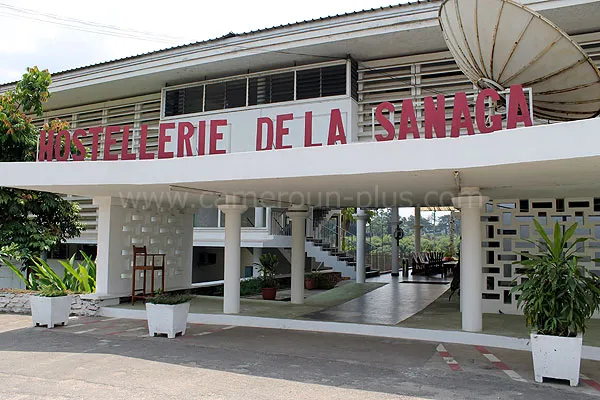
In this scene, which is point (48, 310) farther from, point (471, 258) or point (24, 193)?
point (471, 258)

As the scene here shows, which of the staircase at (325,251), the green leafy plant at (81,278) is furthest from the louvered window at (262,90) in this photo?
the staircase at (325,251)

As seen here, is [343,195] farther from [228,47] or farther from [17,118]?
[17,118]

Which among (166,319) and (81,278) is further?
(81,278)

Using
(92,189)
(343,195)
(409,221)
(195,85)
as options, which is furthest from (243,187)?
(409,221)

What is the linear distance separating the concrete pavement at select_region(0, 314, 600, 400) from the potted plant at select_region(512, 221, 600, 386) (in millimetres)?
281

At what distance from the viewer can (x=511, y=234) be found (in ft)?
41.8

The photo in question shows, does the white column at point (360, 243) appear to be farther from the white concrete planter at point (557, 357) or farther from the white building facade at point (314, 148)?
the white concrete planter at point (557, 357)

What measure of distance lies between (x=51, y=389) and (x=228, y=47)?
10.8 metres

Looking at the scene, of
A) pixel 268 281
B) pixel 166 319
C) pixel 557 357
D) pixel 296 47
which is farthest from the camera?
pixel 268 281

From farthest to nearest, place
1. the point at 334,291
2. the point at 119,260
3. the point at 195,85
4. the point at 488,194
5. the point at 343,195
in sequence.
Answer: the point at 334,291 < the point at 195,85 < the point at 119,260 < the point at 343,195 < the point at 488,194

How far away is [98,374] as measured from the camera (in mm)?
7598

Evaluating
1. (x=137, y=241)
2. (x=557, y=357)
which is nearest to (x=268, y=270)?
(x=137, y=241)

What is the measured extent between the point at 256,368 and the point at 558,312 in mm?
4449

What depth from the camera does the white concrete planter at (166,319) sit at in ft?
33.6
